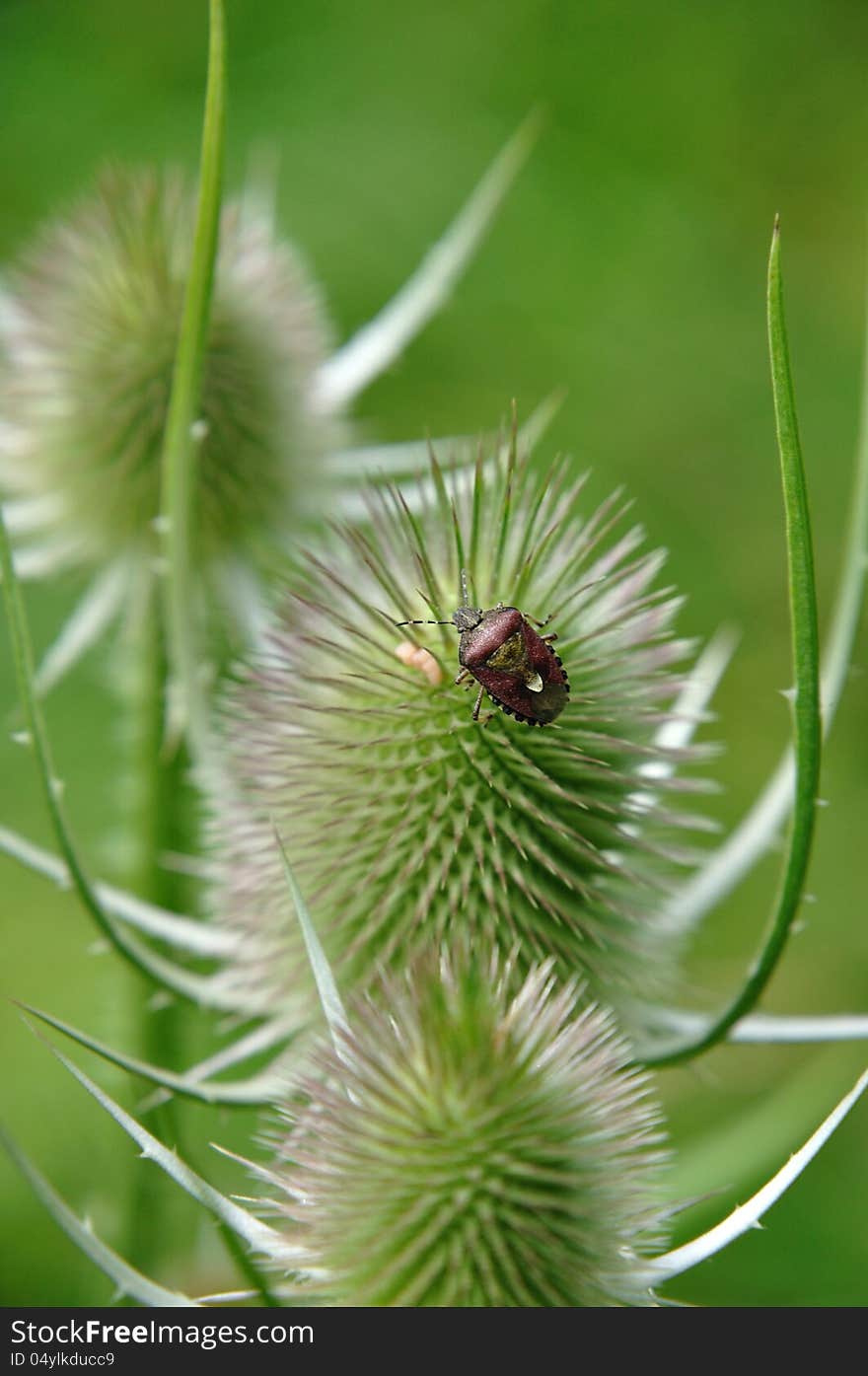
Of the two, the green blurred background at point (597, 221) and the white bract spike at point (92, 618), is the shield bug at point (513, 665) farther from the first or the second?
the green blurred background at point (597, 221)

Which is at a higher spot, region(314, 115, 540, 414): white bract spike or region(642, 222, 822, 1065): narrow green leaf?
region(314, 115, 540, 414): white bract spike

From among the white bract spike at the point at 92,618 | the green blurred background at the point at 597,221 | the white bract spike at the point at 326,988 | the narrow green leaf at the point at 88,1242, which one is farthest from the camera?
the green blurred background at the point at 597,221

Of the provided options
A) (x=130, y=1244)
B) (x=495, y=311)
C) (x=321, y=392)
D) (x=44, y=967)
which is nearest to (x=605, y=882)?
(x=130, y=1244)

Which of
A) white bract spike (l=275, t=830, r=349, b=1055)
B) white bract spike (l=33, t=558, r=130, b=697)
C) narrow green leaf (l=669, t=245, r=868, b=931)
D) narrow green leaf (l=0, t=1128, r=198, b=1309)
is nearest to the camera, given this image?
narrow green leaf (l=0, t=1128, r=198, b=1309)

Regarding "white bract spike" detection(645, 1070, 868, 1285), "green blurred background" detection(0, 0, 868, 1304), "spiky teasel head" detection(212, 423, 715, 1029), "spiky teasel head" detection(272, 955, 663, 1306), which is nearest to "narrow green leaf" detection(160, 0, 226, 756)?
"spiky teasel head" detection(212, 423, 715, 1029)

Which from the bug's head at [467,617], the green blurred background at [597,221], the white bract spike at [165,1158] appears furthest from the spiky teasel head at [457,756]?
the green blurred background at [597,221]

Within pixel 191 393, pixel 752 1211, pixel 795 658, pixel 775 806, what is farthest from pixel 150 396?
pixel 752 1211

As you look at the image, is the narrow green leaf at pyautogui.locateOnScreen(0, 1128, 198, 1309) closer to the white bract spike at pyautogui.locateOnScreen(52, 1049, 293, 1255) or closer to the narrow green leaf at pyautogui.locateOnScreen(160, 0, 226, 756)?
the white bract spike at pyautogui.locateOnScreen(52, 1049, 293, 1255)
